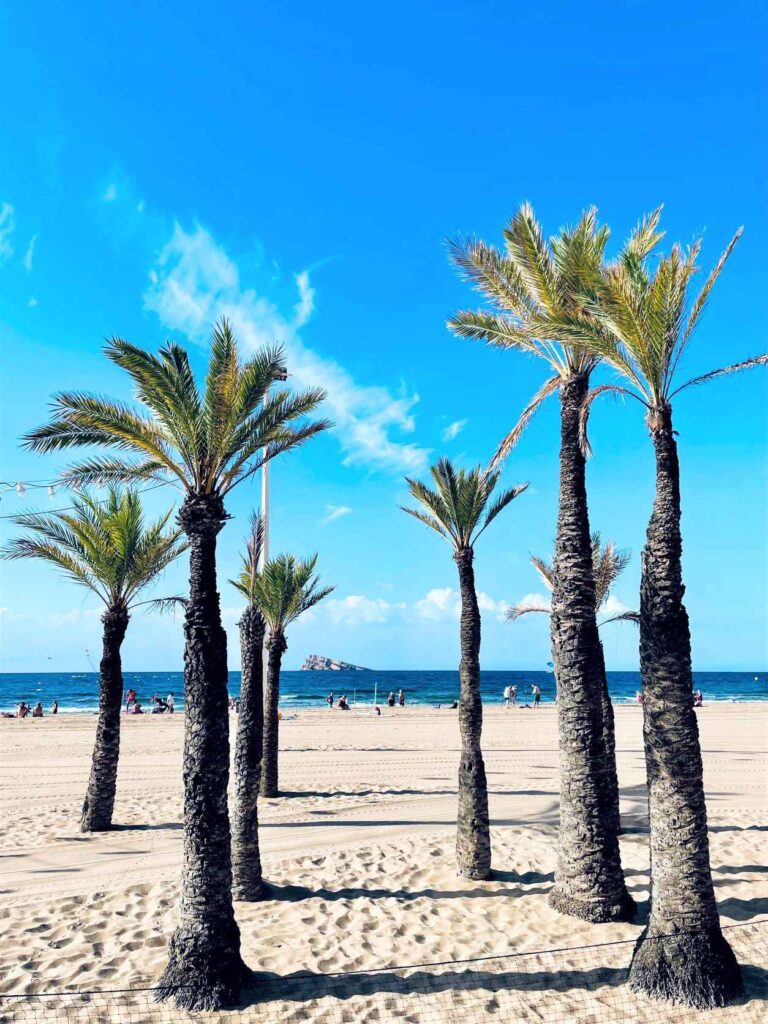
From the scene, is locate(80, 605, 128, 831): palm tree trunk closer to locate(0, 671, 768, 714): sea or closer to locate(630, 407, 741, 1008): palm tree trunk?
locate(630, 407, 741, 1008): palm tree trunk

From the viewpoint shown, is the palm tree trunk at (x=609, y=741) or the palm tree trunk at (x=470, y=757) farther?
the palm tree trunk at (x=609, y=741)

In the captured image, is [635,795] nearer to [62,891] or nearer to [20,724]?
[62,891]

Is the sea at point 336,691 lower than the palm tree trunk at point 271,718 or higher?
lower

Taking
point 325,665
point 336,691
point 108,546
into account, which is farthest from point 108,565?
point 325,665

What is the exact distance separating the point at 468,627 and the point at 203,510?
18.4ft

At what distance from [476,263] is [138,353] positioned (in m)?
5.40

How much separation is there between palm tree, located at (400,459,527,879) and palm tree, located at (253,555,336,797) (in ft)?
17.9

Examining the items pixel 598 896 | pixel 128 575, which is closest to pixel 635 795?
pixel 598 896

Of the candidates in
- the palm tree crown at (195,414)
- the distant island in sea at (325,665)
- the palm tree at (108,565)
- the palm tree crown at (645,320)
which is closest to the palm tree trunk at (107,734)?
the palm tree at (108,565)

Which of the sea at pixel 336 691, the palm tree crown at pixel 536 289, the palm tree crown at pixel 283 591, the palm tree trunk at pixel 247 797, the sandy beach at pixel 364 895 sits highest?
the palm tree crown at pixel 536 289

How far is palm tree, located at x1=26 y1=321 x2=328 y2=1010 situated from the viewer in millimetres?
7422

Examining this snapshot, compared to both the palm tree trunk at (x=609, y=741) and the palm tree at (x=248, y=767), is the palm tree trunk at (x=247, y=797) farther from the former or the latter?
the palm tree trunk at (x=609, y=741)

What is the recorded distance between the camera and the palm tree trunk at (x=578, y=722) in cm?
936

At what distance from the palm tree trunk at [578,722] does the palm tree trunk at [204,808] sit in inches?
173
